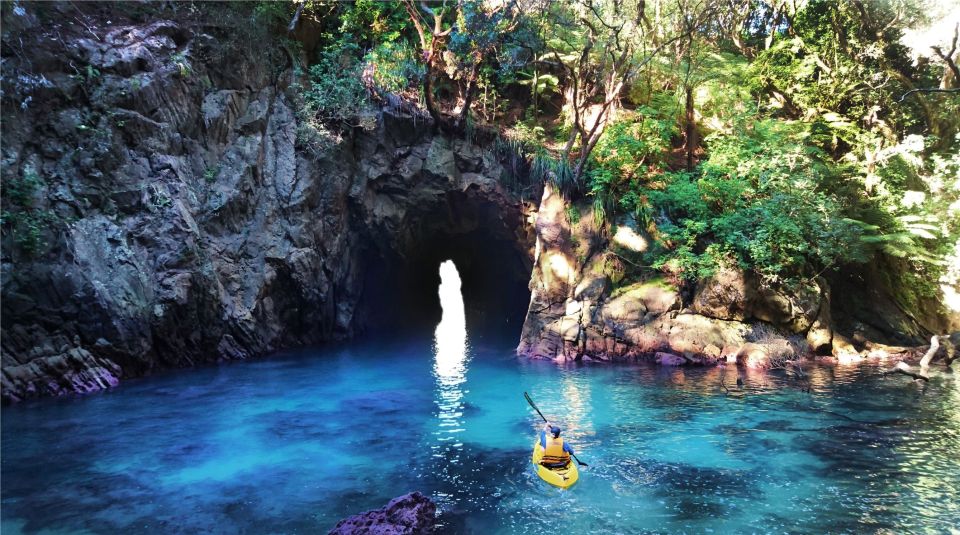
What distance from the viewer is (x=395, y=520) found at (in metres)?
6.69

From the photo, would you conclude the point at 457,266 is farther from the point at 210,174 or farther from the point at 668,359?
the point at 668,359

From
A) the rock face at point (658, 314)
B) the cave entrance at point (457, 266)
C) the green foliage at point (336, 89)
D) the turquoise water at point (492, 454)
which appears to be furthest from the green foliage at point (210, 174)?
the rock face at point (658, 314)

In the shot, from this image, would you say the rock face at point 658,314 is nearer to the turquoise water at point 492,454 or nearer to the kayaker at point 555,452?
the turquoise water at point 492,454

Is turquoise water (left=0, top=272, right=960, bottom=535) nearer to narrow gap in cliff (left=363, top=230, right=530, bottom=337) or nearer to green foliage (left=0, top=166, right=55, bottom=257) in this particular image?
green foliage (left=0, top=166, right=55, bottom=257)

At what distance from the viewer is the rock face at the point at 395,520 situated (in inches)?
255

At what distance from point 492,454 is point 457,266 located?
2382cm

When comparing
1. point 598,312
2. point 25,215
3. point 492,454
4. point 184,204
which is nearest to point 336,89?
point 184,204

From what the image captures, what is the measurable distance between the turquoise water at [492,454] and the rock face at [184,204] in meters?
2.09

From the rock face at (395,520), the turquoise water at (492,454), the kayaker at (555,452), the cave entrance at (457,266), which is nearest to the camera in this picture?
the rock face at (395,520)

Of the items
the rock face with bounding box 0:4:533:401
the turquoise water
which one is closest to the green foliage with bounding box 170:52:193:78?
the rock face with bounding box 0:4:533:401

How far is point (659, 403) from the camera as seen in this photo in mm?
12984

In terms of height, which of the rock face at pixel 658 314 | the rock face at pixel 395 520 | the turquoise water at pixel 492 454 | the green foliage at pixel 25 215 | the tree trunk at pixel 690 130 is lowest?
the turquoise water at pixel 492 454

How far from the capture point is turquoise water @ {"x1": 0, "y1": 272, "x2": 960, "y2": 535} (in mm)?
7504

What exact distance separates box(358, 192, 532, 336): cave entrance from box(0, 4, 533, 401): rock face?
23 centimetres
